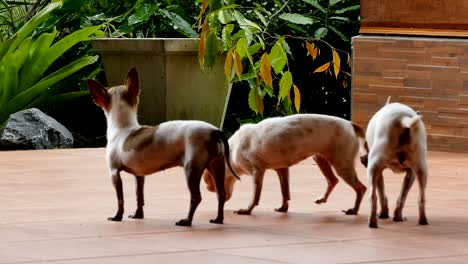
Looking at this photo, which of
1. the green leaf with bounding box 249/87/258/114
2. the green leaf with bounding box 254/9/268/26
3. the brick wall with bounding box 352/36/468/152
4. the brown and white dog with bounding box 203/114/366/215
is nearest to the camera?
the brown and white dog with bounding box 203/114/366/215

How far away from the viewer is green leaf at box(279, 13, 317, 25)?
6.85 metres

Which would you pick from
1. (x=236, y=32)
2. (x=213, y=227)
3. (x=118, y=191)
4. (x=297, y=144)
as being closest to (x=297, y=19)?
(x=236, y=32)

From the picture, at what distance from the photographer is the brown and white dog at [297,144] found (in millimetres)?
3512

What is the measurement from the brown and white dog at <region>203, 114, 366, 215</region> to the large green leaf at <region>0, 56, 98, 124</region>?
330cm

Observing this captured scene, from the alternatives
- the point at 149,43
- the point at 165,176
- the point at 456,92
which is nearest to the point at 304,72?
the point at 149,43

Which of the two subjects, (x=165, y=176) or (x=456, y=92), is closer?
(x=165, y=176)

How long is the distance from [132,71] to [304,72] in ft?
13.4

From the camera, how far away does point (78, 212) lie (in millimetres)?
3705

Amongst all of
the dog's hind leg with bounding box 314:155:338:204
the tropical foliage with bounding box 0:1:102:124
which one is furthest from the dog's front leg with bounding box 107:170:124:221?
the tropical foliage with bounding box 0:1:102:124

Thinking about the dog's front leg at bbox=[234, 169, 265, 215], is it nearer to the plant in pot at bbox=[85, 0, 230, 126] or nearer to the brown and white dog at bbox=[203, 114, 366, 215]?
the brown and white dog at bbox=[203, 114, 366, 215]

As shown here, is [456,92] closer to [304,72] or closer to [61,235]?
[304,72]

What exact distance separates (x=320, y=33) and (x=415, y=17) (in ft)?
2.96

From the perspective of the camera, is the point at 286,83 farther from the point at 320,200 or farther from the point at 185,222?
the point at 185,222

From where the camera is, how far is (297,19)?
6883 millimetres
